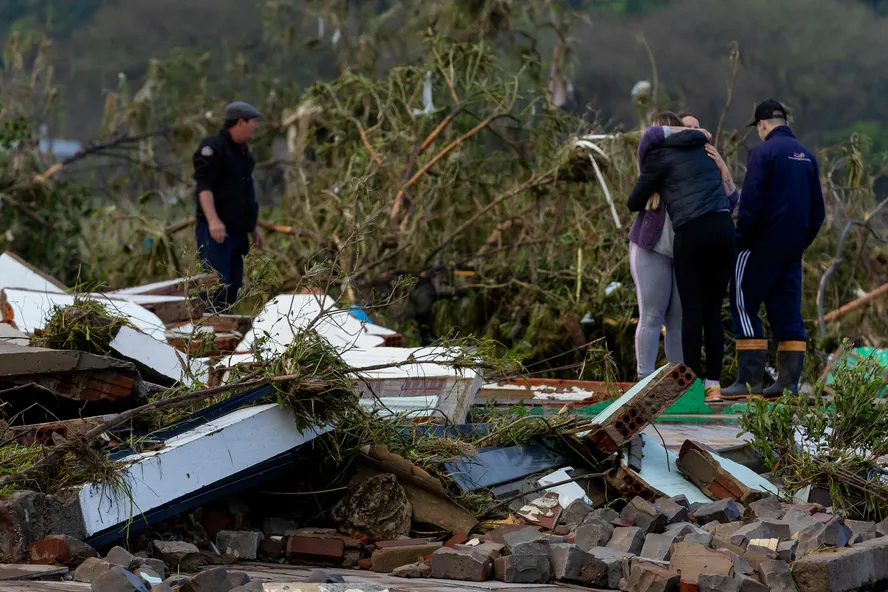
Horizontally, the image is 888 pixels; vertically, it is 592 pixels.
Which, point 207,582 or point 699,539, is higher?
point 207,582

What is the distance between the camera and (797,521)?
432cm

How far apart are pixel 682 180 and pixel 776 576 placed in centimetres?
343

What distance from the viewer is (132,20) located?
4003 centimetres

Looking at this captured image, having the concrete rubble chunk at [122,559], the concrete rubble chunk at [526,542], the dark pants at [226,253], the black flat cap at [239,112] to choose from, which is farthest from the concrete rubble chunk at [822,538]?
the black flat cap at [239,112]

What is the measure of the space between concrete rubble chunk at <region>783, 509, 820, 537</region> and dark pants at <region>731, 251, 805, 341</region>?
295 cm

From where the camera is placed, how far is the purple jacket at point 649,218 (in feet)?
22.5

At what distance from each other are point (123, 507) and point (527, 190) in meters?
6.28

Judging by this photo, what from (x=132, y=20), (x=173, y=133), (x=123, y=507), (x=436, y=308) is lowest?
(x=436, y=308)

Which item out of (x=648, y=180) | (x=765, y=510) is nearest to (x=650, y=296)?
(x=648, y=180)

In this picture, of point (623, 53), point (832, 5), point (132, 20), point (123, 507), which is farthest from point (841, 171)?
point (132, 20)

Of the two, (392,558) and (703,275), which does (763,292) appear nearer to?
(703,275)

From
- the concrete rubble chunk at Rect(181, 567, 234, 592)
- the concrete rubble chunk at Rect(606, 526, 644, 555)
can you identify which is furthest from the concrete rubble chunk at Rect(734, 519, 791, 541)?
the concrete rubble chunk at Rect(181, 567, 234, 592)

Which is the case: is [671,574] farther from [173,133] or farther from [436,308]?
[173,133]

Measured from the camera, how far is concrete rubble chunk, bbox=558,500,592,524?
4.46 metres
